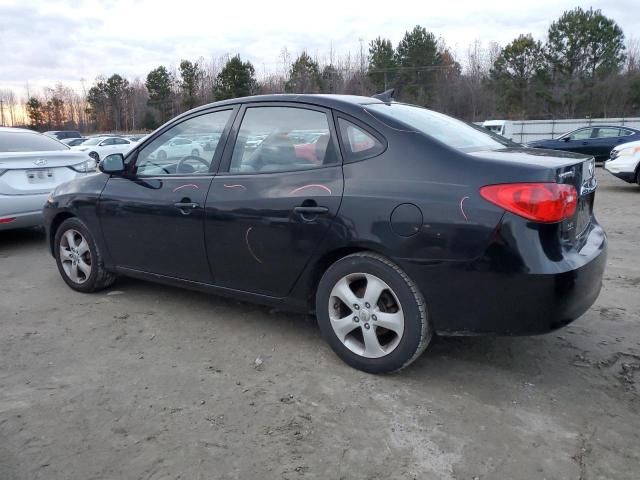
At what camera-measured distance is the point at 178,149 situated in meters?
4.08

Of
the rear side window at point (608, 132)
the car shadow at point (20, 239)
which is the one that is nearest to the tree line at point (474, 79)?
the rear side window at point (608, 132)

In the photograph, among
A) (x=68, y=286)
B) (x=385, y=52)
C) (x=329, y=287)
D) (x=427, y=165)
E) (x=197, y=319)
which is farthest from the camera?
(x=385, y=52)

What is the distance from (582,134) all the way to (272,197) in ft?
59.6

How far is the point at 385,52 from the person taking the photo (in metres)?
53.6

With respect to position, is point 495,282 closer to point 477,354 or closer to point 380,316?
point 380,316

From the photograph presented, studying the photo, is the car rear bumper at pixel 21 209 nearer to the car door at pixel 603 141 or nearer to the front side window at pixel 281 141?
the front side window at pixel 281 141

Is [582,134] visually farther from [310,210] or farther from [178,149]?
[310,210]

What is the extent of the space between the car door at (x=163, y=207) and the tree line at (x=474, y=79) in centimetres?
4452

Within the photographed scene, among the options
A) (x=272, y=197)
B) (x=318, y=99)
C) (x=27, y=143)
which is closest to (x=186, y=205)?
(x=272, y=197)

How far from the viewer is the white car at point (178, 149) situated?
3.94 metres

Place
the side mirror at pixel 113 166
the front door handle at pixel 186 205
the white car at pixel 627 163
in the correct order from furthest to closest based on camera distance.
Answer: the white car at pixel 627 163
the side mirror at pixel 113 166
the front door handle at pixel 186 205

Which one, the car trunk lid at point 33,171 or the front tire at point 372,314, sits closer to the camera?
the front tire at point 372,314

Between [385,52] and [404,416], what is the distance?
180 feet

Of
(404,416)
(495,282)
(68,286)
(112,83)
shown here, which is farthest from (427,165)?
(112,83)
